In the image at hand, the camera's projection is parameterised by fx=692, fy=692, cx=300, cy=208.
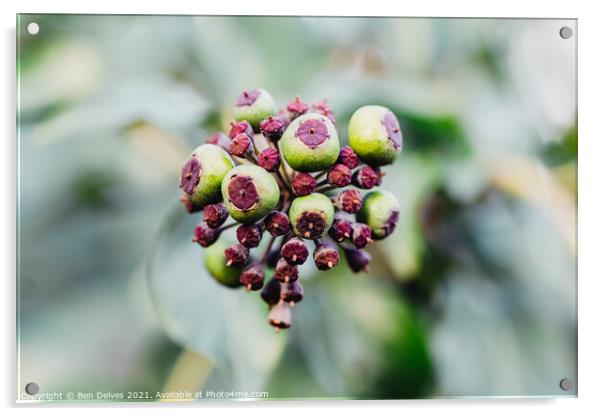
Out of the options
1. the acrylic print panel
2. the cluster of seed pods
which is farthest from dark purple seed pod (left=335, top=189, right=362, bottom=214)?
the acrylic print panel

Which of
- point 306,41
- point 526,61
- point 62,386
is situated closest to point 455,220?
point 526,61

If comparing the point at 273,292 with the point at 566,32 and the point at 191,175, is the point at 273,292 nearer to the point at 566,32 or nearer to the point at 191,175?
the point at 191,175

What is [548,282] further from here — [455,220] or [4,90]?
[4,90]

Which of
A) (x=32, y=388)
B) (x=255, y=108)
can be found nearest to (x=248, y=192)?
(x=255, y=108)

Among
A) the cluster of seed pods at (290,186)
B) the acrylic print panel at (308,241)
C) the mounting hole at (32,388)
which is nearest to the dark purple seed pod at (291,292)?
the cluster of seed pods at (290,186)

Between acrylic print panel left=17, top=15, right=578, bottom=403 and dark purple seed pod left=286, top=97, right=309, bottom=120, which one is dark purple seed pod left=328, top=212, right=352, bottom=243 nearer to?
Result: dark purple seed pod left=286, top=97, right=309, bottom=120

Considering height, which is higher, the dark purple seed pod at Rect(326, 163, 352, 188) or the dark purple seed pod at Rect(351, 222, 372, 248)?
the dark purple seed pod at Rect(326, 163, 352, 188)

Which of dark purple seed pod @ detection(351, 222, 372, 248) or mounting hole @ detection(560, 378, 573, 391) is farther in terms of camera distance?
mounting hole @ detection(560, 378, 573, 391)

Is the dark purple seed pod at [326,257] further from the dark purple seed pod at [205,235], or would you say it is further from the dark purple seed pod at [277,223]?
the dark purple seed pod at [205,235]
